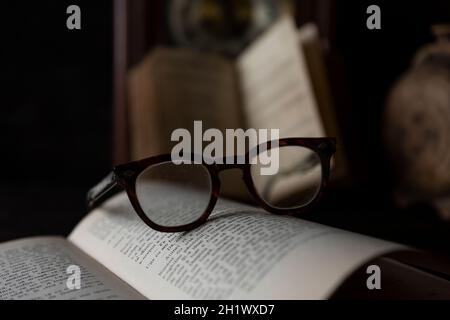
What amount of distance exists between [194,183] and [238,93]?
0.53 meters

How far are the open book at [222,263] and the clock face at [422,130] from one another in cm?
42

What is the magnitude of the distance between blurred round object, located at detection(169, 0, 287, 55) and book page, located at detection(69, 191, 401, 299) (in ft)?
2.49

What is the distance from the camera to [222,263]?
1.24ft

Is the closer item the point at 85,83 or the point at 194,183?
the point at 194,183

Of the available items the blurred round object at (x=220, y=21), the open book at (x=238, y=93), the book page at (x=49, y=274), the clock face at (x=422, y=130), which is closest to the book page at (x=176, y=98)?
the open book at (x=238, y=93)

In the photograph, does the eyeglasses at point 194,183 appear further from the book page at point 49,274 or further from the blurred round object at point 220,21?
the blurred round object at point 220,21

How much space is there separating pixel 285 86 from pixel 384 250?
0.59 m

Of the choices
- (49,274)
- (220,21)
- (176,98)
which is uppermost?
(220,21)

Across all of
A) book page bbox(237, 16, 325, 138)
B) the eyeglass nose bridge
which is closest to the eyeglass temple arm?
the eyeglass nose bridge

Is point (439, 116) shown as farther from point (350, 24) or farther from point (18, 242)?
point (18, 242)

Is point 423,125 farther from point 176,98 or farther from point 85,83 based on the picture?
point 85,83

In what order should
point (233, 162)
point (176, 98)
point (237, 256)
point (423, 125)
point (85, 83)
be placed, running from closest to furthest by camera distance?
1. point (237, 256)
2. point (233, 162)
3. point (423, 125)
4. point (176, 98)
5. point (85, 83)

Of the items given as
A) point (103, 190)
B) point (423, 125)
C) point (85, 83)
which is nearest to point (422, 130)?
point (423, 125)

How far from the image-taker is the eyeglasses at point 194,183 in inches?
19.3
